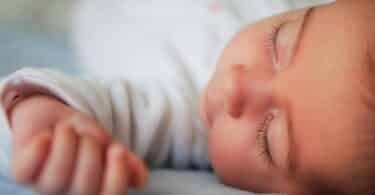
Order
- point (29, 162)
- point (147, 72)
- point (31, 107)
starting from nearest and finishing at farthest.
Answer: point (29, 162) < point (31, 107) < point (147, 72)

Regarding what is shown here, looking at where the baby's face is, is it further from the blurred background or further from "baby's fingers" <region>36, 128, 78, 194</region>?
the blurred background

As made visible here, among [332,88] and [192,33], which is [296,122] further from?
[192,33]

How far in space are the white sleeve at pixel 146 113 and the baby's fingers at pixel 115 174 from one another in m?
0.21

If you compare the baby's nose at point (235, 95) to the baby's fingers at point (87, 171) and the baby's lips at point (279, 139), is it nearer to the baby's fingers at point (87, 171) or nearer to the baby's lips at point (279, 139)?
the baby's lips at point (279, 139)

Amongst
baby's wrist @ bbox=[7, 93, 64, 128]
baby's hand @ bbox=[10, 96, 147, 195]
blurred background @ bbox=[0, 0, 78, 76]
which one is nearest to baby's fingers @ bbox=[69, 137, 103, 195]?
baby's hand @ bbox=[10, 96, 147, 195]

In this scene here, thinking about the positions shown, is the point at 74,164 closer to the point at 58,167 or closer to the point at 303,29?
the point at 58,167

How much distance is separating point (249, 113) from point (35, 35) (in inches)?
21.3

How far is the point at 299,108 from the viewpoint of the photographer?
0.74 meters

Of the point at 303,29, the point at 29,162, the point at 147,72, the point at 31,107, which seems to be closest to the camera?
the point at 29,162

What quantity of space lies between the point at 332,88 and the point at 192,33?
16.3 inches

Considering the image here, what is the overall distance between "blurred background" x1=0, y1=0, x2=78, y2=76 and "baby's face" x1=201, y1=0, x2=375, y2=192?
400 mm

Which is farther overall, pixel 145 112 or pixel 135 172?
pixel 145 112

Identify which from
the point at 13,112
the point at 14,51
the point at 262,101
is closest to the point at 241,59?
the point at 262,101

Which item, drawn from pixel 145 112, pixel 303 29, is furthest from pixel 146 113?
pixel 303 29
